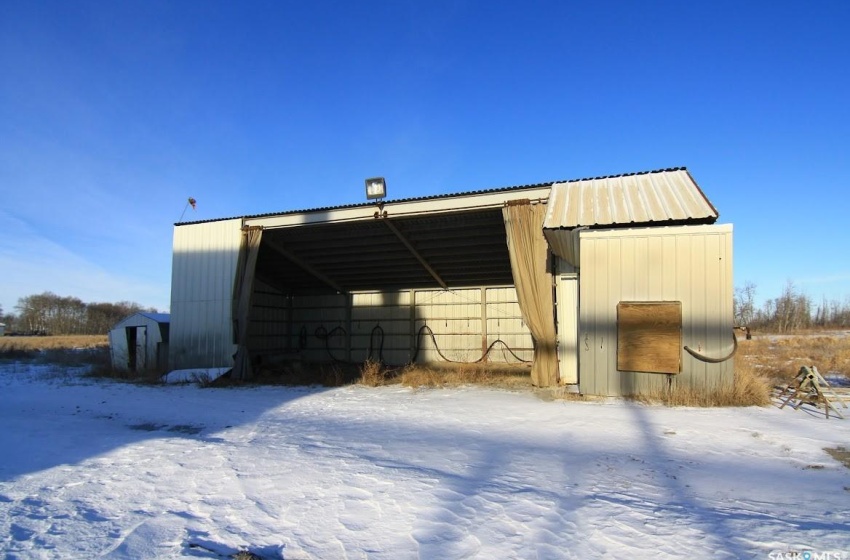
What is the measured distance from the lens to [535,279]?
12453 mm

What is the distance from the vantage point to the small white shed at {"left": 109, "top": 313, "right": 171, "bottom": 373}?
16.8 meters

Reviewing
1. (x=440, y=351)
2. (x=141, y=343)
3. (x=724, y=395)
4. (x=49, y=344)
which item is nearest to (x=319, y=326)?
(x=440, y=351)

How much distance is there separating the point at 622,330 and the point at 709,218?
9.86 ft

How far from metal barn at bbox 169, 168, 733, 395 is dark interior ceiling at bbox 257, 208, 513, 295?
78 millimetres

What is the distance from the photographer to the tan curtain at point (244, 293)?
597 inches

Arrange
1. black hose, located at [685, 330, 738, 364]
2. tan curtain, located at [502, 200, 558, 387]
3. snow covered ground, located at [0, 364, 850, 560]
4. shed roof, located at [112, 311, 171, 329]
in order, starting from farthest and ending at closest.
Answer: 1. shed roof, located at [112, 311, 171, 329]
2. tan curtain, located at [502, 200, 558, 387]
3. black hose, located at [685, 330, 738, 364]
4. snow covered ground, located at [0, 364, 850, 560]

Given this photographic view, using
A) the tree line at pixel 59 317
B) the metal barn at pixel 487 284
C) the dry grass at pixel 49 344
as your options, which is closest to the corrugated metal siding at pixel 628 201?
the metal barn at pixel 487 284

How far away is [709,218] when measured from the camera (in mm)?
9883

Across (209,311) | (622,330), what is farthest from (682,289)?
(209,311)

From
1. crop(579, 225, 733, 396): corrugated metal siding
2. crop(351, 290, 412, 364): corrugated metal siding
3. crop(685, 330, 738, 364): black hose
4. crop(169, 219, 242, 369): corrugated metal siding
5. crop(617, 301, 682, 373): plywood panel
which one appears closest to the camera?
crop(685, 330, 738, 364): black hose

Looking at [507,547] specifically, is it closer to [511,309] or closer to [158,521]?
[158,521]

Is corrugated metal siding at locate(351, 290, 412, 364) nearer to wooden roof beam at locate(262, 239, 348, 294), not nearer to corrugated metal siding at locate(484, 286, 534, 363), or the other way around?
wooden roof beam at locate(262, 239, 348, 294)

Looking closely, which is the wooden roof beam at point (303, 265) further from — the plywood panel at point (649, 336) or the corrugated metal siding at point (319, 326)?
the plywood panel at point (649, 336)

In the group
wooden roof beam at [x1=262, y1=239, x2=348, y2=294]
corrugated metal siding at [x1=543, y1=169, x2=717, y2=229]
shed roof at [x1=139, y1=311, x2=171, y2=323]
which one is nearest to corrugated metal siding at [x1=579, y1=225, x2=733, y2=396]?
corrugated metal siding at [x1=543, y1=169, x2=717, y2=229]
